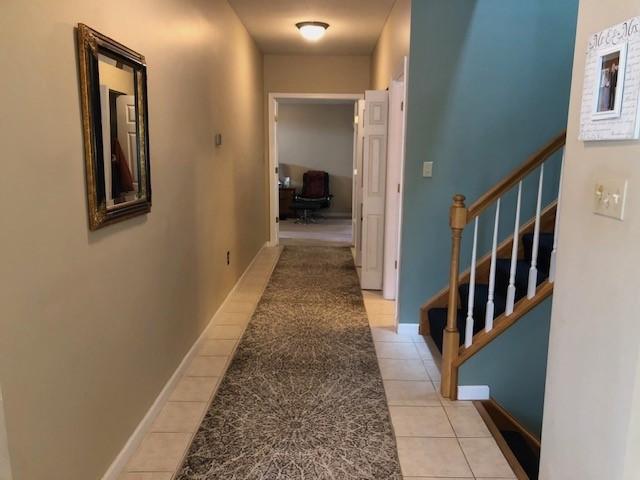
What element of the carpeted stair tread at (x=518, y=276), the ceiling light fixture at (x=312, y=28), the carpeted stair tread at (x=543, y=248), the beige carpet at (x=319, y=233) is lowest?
the beige carpet at (x=319, y=233)

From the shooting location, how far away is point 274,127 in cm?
656

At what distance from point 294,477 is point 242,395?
2.40 feet

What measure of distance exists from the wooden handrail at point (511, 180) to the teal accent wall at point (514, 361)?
61 centimetres

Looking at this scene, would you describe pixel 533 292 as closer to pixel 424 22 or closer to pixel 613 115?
pixel 613 115

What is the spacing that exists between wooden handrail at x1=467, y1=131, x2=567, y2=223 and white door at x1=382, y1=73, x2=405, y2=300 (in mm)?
1405

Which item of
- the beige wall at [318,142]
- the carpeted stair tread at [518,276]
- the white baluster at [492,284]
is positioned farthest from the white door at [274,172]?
the white baluster at [492,284]

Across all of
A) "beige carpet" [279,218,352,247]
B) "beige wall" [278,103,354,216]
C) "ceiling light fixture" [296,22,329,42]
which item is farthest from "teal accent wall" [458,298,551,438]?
"beige wall" [278,103,354,216]

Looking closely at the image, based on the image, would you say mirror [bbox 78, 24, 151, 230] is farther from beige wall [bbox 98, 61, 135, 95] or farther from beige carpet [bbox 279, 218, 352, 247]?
beige carpet [bbox 279, 218, 352, 247]

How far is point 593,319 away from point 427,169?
6.75 feet

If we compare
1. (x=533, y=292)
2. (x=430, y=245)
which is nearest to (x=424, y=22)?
(x=430, y=245)

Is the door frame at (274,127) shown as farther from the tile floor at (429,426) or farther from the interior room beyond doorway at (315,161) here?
the tile floor at (429,426)

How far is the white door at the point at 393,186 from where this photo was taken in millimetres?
4023

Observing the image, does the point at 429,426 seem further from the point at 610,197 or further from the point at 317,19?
the point at 317,19

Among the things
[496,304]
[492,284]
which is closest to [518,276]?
[496,304]
